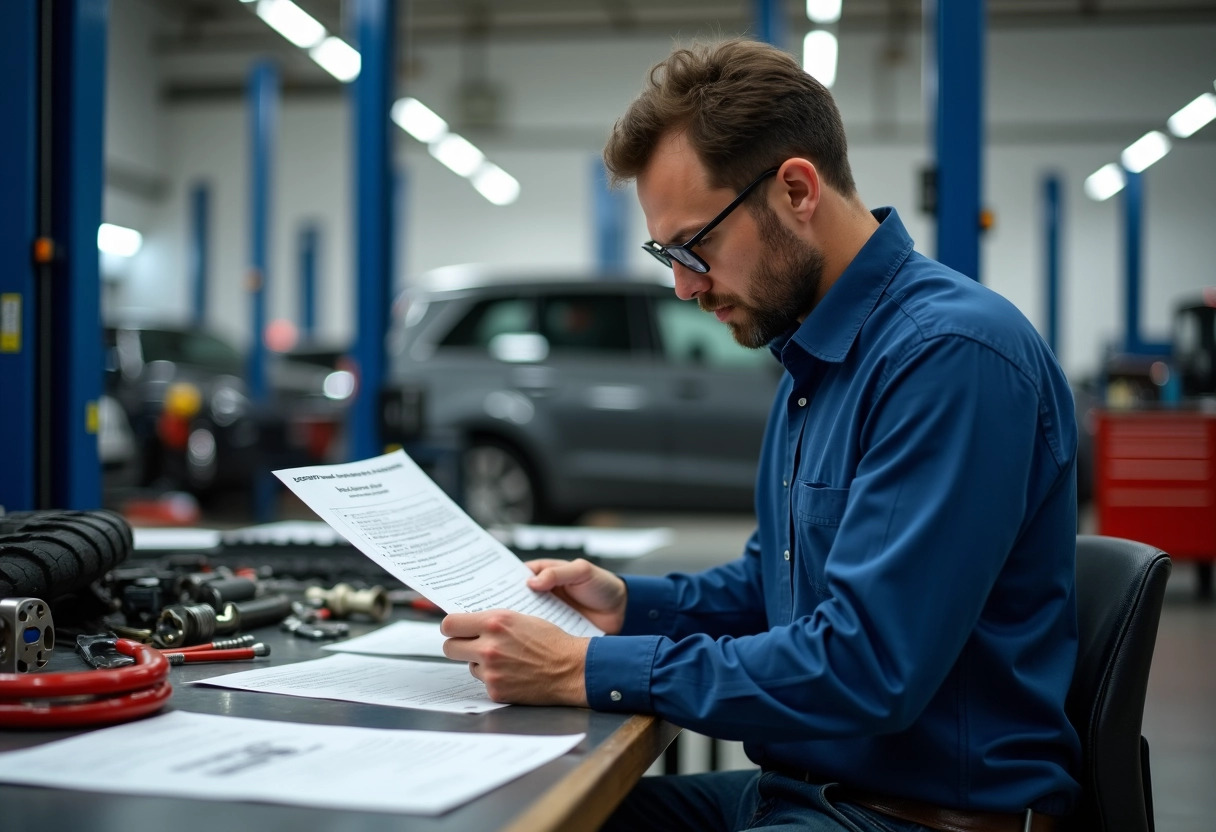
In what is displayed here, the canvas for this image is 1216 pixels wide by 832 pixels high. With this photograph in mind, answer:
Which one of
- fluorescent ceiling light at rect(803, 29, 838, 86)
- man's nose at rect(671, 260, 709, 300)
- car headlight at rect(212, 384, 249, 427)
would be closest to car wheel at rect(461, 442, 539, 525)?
car headlight at rect(212, 384, 249, 427)

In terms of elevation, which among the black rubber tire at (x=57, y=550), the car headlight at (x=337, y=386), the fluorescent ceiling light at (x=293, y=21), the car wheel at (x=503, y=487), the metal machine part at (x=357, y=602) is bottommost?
the car wheel at (x=503, y=487)

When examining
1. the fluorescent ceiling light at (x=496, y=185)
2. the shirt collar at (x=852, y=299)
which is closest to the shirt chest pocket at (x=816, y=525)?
the shirt collar at (x=852, y=299)

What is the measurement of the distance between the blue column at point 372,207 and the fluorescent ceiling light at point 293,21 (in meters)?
3.42

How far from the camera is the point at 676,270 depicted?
135 centimetres

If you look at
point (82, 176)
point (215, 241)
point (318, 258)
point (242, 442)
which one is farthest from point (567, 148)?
point (82, 176)

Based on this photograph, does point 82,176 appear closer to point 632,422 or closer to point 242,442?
point 632,422

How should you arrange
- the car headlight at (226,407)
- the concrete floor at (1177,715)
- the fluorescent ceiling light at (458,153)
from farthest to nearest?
the fluorescent ceiling light at (458,153) < the car headlight at (226,407) < the concrete floor at (1177,715)

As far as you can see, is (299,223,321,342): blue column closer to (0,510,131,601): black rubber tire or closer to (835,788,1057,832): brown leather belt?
(0,510,131,601): black rubber tire

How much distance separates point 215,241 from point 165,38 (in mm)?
2755

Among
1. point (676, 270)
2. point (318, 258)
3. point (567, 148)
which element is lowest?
point (676, 270)

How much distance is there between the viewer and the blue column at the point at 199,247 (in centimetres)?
1356

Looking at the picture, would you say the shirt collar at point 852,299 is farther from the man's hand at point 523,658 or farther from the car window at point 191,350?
A: the car window at point 191,350

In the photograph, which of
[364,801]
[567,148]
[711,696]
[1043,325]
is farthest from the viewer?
[567,148]

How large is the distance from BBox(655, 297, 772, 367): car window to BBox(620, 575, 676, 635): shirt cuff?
207 inches
